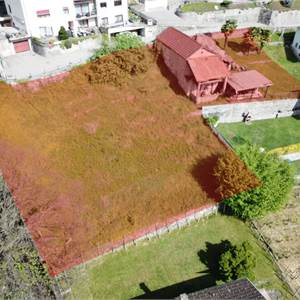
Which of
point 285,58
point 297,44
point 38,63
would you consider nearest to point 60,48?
point 38,63

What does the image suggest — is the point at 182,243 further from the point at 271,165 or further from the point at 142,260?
the point at 271,165

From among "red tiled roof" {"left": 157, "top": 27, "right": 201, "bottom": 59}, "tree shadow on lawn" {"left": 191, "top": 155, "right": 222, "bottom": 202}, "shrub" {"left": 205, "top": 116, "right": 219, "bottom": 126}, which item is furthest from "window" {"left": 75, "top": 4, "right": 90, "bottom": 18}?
"tree shadow on lawn" {"left": 191, "top": 155, "right": 222, "bottom": 202}

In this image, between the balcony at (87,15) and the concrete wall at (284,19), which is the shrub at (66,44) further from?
the concrete wall at (284,19)

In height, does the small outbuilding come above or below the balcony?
below

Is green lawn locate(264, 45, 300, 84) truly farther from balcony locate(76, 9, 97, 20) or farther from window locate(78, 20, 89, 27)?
window locate(78, 20, 89, 27)

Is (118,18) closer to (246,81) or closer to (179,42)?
(179,42)

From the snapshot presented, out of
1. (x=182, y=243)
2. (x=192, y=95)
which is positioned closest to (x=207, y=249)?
(x=182, y=243)

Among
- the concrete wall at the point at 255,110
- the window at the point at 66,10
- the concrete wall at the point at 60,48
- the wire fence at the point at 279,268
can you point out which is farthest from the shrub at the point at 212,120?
the window at the point at 66,10
